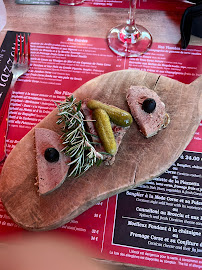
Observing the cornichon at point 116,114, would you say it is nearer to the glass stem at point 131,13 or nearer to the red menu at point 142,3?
the glass stem at point 131,13

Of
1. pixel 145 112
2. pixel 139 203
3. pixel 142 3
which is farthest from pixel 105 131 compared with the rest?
pixel 142 3

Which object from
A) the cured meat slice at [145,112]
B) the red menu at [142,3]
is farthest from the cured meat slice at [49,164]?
the red menu at [142,3]

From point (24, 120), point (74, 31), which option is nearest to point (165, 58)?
point (74, 31)

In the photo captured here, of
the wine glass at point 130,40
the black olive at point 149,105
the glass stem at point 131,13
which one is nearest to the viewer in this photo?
the black olive at point 149,105

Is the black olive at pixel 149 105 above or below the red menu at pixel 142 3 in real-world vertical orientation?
below

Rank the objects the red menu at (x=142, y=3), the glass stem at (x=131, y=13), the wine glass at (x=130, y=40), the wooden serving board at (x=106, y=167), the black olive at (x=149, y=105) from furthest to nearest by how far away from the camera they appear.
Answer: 1. the red menu at (x=142, y=3)
2. the wine glass at (x=130, y=40)
3. the glass stem at (x=131, y=13)
4. the black olive at (x=149, y=105)
5. the wooden serving board at (x=106, y=167)

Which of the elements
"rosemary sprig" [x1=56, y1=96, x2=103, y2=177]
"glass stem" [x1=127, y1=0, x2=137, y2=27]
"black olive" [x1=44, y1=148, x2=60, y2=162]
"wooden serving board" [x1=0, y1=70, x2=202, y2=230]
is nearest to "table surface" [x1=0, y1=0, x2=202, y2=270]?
"glass stem" [x1=127, y1=0, x2=137, y2=27]

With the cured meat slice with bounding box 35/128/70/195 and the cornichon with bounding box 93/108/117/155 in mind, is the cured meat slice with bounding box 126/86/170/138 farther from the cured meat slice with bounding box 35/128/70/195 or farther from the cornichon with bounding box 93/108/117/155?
the cured meat slice with bounding box 35/128/70/195

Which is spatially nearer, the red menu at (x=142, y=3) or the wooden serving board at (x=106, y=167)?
the wooden serving board at (x=106, y=167)

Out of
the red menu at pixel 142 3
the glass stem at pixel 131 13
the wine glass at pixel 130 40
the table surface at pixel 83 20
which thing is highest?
the red menu at pixel 142 3
